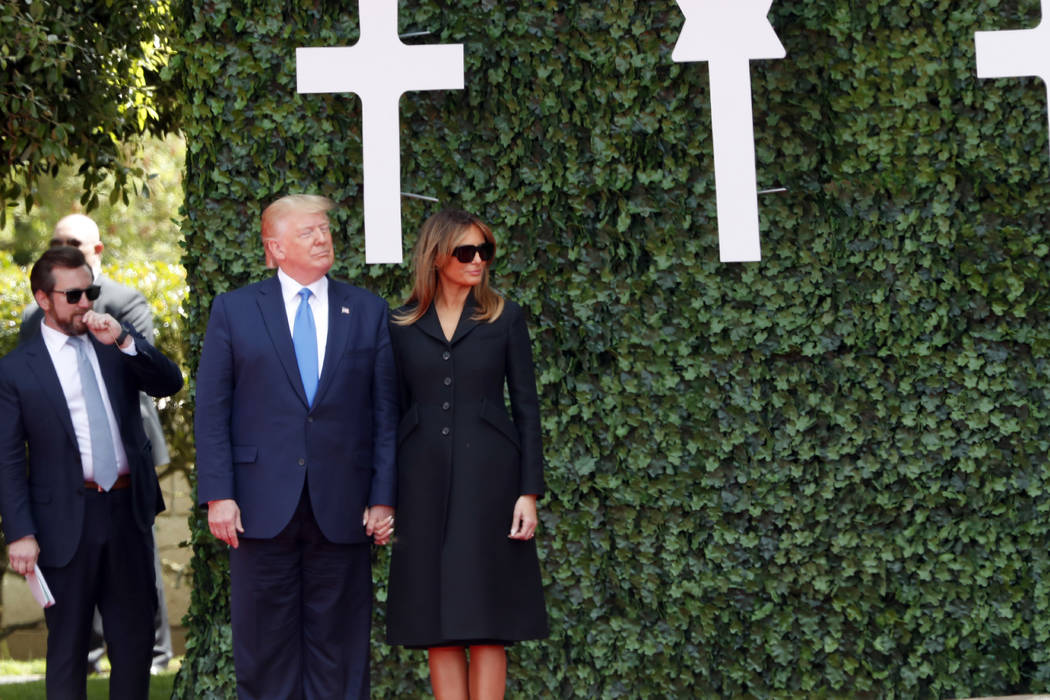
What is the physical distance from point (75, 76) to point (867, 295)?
4.55 m

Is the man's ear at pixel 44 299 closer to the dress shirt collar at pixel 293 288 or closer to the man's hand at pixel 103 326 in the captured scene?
the man's hand at pixel 103 326

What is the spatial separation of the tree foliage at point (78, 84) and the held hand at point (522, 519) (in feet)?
12.8

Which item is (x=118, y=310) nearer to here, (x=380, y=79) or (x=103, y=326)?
(x=103, y=326)

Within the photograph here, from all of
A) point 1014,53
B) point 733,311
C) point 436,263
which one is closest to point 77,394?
point 436,263

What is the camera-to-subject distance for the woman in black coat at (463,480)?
14.4 feet

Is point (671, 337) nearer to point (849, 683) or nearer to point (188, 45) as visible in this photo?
point (849, 683)

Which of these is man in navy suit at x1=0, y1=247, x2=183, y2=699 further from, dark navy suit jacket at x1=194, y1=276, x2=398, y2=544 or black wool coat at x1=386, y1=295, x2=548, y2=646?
black wool coat at x1=386, y1=295, x2=548, y2=646

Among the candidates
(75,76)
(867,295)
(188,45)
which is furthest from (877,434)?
(75,76)

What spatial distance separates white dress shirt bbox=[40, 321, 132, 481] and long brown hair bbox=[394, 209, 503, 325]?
4.40 feet

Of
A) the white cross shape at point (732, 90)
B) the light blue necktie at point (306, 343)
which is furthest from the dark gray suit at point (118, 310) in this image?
the white cross shape at point (732, 90)

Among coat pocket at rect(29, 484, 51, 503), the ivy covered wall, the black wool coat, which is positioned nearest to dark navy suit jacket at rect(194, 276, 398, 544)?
the black wool coat

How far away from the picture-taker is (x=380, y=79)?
5.67 meters

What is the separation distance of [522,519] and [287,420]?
862 mm

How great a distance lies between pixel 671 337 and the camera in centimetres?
569
